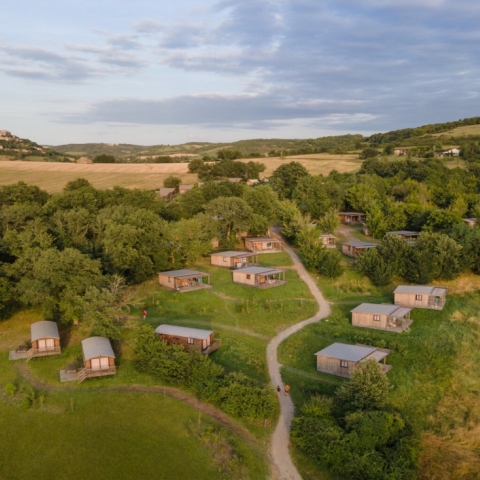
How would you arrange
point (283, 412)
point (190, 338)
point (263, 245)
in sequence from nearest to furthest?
point (283, 412) < point (190, 338) < point (263, 245)

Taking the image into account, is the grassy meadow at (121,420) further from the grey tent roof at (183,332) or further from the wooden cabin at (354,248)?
the wooden cabin at (354,248)

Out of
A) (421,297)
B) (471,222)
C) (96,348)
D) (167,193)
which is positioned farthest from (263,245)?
(167,193)

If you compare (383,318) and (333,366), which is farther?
(383,318)

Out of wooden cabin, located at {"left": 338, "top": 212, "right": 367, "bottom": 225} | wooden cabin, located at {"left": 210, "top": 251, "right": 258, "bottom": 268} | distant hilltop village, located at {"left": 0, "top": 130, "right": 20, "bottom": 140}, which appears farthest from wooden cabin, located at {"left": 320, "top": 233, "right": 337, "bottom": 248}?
distant hilltop village, located at {"left": 0, "top": 130, "right": 20, "bottom": 140}

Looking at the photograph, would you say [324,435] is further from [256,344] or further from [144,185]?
[144,185]

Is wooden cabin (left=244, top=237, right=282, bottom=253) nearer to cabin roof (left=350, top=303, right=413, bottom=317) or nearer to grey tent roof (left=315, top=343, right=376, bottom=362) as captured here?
cabin roof (left=350, top=303, right=413, bottom=317)

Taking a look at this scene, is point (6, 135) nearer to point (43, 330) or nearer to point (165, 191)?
point (165, 191)

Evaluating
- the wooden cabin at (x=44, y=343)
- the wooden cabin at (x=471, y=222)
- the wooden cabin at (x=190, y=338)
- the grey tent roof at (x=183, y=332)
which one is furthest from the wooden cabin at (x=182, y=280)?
the wooden cabin at (x=471, y=222)
